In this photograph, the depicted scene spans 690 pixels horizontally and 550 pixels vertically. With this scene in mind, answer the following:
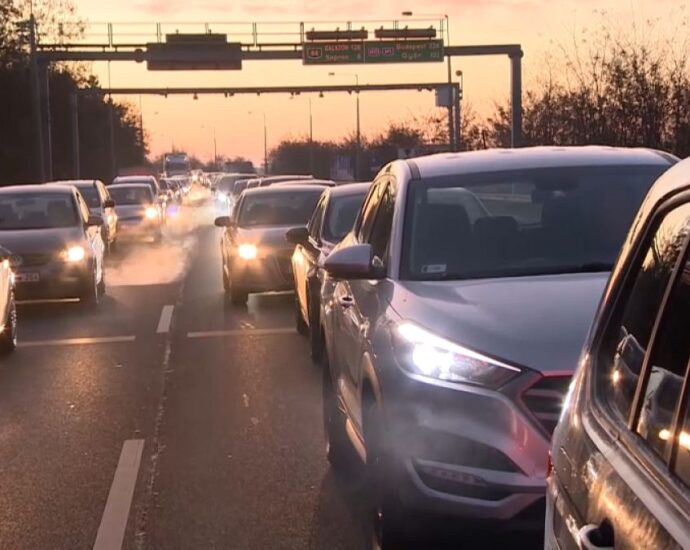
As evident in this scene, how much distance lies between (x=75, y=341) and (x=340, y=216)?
10.4 feet

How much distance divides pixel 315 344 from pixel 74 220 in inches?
272

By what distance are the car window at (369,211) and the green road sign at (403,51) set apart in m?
37.3

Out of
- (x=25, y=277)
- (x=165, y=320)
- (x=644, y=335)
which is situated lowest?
(x=165, y=320)

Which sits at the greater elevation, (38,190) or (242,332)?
(38,190)

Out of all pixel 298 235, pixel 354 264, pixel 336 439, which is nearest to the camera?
pixel 354 264

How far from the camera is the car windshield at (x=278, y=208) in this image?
16.9 metres

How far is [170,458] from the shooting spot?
25.2ft

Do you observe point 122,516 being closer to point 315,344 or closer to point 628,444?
point 628,444

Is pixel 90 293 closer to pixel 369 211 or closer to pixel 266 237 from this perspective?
pixel 266 237

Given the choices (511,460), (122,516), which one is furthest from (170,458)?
(511,460)

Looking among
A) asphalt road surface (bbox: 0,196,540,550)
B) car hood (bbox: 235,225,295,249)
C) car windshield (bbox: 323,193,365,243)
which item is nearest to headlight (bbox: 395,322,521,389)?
asphalt road surface (bbox: 0,196,540,550)

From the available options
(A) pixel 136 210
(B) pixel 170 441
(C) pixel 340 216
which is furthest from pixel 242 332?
(A) pixel 136 210

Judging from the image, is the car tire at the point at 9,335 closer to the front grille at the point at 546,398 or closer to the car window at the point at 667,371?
the front grille at the point at 546,398

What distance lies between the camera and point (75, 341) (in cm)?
1341
